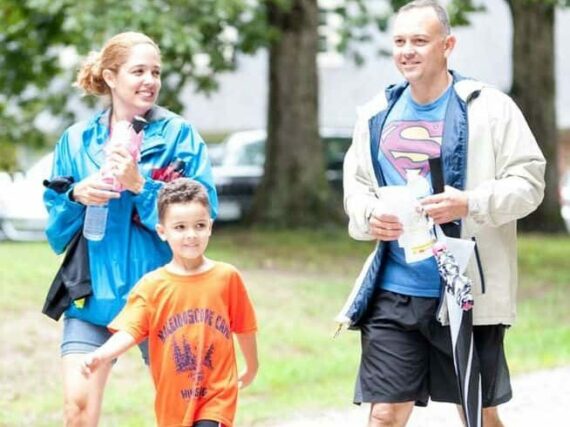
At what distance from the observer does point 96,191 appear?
530 cm

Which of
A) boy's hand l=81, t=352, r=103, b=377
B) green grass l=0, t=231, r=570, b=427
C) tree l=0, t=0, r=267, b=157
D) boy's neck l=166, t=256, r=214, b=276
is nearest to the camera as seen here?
boy's hand l=81, t=352, r=103, b=377

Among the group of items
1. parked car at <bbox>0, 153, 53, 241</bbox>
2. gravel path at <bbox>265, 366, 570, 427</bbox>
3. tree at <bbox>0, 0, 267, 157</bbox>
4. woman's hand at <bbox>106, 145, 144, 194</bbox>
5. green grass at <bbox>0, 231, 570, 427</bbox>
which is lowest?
green grass at <bbox>0, 231, 570, 427</bbox>

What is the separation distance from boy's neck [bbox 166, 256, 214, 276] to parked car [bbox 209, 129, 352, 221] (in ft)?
58.1

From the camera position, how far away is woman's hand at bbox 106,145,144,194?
523 cm

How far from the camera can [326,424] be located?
8211mm

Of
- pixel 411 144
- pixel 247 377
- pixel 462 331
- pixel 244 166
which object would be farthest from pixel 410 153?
pixel 244 166

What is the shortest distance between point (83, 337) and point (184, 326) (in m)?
0.61

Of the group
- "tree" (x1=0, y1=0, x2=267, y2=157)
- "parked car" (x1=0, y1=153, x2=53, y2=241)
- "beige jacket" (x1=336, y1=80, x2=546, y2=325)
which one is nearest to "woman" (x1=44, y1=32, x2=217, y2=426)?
"beige jacket" (x1=336, y1=80, x2=546, y2=325)

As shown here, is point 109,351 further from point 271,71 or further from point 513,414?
point 271,71

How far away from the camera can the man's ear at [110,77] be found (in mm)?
5562

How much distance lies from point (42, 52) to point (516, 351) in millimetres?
12123

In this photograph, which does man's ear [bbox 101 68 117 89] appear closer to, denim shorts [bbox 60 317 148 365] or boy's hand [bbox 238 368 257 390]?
denim shorts [bbox 60 317 148 365]

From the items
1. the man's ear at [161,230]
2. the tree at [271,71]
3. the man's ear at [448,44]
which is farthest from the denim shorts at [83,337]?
the tree at [271,71]

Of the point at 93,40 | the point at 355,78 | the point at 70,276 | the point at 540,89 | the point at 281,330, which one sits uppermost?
the point at 355,78
